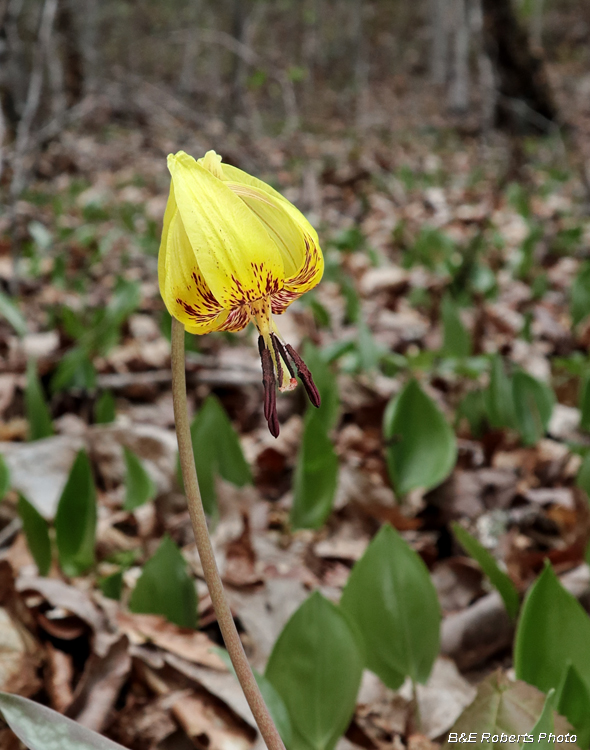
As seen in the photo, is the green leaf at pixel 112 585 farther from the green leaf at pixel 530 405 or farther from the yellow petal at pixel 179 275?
the green leaf at pixel 530 405

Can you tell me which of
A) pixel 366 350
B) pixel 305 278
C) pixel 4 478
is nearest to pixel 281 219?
pixel 305 278

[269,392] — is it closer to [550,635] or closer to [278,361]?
[278,361]

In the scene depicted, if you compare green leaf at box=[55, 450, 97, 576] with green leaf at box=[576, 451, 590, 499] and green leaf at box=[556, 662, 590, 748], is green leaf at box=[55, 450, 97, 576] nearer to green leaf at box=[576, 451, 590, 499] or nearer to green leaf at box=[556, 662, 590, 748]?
green leaf at box=[556, 662, 590, 748]

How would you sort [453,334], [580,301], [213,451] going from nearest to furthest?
[213,451], [453,334], [580,301]

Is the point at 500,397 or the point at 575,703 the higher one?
the point at 500,397

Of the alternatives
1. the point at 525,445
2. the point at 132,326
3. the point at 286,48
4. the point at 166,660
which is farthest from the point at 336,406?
the point at 286,48

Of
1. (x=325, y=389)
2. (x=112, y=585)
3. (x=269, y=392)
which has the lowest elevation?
(x=112, y=585)

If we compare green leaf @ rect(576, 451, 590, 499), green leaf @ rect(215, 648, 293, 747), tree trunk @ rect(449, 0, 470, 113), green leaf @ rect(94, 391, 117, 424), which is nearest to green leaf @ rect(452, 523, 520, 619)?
green leaf @ rect(215, 648, 293, 747)

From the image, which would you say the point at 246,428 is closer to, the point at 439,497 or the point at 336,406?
the point at 336,406
